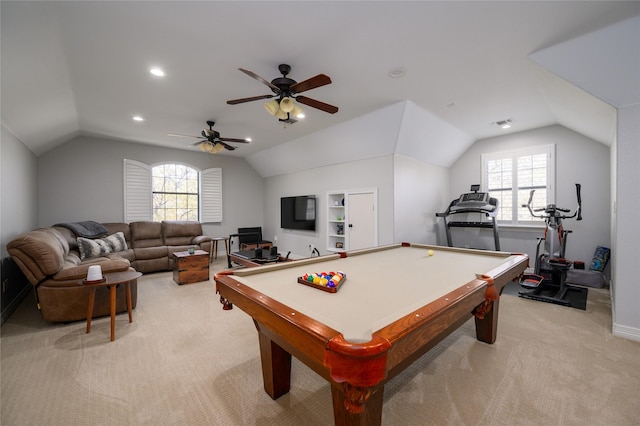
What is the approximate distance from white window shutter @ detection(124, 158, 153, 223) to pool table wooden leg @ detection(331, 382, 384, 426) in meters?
6.64

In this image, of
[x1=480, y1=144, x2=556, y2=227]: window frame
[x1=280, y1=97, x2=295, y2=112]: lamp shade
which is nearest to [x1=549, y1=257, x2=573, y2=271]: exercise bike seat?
[x1=480, y1=144, x2=556, y2=227]: window frame

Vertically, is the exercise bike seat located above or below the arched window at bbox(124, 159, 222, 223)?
below

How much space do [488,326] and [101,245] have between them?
6177 mm

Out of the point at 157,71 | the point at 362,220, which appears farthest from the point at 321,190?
the point at 157,71

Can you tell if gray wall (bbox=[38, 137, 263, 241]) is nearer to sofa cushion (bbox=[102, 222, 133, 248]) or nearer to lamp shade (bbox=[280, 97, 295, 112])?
sofa cushion (bbox=[102, 222, 133, 248])

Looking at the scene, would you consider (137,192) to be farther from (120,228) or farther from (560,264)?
(560,264)

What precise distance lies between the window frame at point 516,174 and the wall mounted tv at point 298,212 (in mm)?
3911

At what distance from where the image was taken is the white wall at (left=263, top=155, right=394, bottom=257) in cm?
484

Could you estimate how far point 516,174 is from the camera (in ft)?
17.0

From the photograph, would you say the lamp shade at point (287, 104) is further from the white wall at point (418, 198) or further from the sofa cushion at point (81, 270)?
the sofa cushion at point (81, 270)

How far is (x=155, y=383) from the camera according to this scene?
1.96 meters

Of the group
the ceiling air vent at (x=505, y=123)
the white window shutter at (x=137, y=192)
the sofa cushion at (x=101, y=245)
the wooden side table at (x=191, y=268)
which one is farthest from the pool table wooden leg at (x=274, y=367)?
the white window shutter at (x=137, y=192)

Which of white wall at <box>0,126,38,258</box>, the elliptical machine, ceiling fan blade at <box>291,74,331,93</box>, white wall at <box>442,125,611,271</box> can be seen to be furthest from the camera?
white wall at <box>442,125,611,271</box>

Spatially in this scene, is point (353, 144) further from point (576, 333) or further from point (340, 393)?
point (340, 393)
